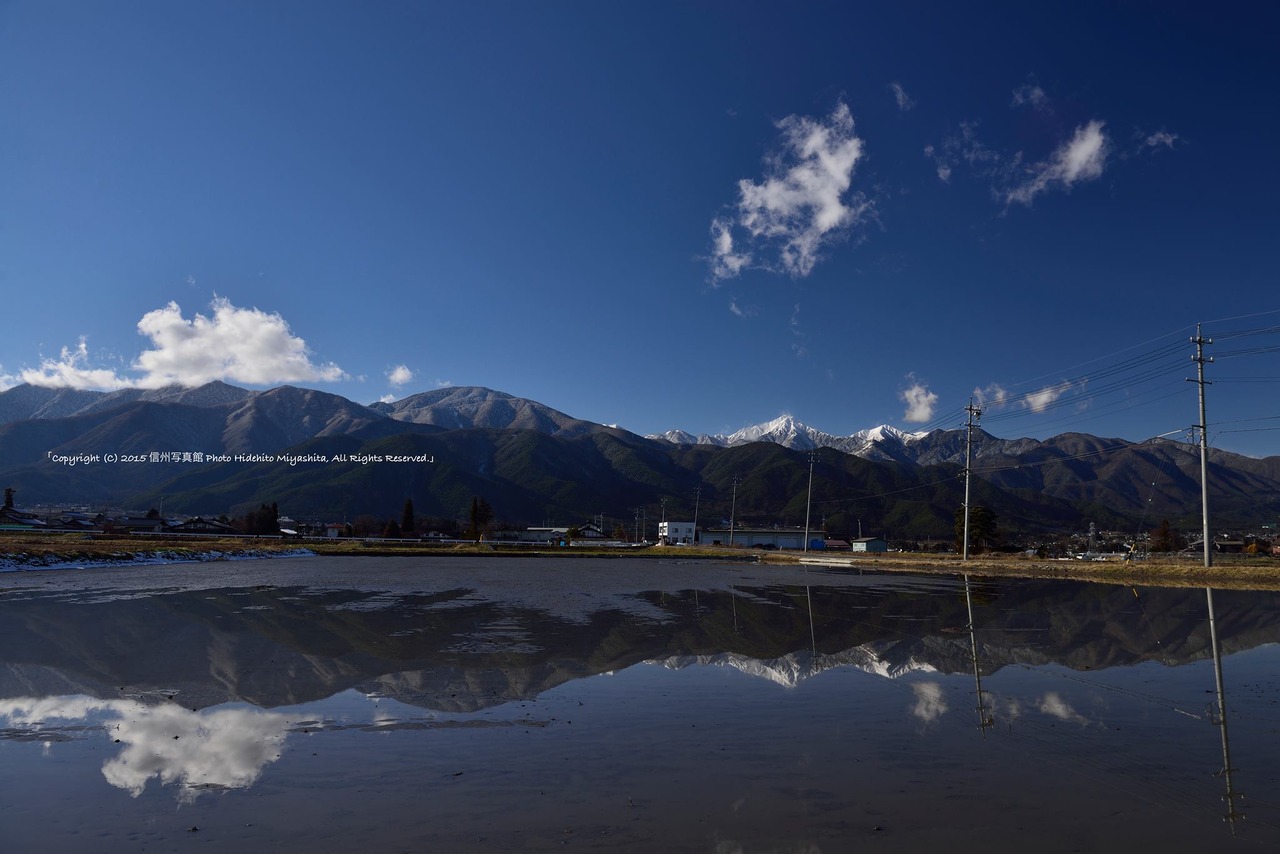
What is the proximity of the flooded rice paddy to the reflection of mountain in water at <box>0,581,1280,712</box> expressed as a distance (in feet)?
0.46

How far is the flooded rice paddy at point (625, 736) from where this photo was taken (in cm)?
641

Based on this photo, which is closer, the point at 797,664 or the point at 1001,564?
the point at 797,664

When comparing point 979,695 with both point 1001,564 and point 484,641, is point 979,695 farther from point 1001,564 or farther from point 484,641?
point 1001,564

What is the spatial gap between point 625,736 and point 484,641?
873 centimetres

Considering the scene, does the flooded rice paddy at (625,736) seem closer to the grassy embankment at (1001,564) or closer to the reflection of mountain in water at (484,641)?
the reflection of mountain in water at (484,641)

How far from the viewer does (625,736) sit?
948 centimetres

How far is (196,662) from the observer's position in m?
Result: 14.1

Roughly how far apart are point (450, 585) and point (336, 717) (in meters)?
27.8

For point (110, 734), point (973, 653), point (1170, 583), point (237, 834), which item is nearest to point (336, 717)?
point (110, 734)

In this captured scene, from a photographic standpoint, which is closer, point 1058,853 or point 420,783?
point 1058,853

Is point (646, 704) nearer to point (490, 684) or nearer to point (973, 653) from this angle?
point (490, 684)

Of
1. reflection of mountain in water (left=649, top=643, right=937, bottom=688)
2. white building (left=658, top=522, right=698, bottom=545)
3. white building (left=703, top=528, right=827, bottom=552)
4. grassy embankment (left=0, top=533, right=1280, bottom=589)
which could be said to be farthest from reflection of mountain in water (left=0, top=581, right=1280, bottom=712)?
white building (left=658, top=522, right=698, bottom=545)

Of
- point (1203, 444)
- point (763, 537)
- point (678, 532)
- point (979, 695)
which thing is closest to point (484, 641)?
point (979, 695)

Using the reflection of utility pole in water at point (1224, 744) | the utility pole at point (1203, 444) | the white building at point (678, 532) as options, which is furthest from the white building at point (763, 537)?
the reflection of utility pole in water at point (1224, 744)
